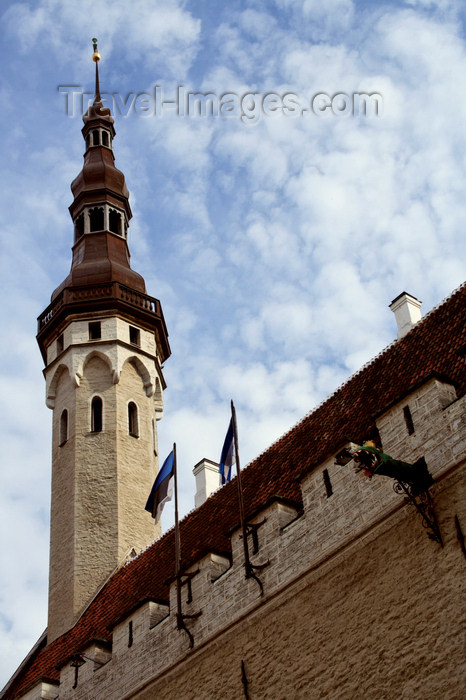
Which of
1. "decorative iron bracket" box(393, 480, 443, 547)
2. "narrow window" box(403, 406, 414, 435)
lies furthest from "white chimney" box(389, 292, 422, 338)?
"decorative iron bracket" box(393, 480, 443, 547)

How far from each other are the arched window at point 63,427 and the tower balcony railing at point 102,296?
8.74 ft

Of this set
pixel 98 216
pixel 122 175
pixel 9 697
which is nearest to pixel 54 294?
pixel 98 216

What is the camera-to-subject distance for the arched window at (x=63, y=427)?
875 inches

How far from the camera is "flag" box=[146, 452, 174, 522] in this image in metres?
18.7

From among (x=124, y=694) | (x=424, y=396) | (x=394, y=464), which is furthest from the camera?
(x=124, y=694)

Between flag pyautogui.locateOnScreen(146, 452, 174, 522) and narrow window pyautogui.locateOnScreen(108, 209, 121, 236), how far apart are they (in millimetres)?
9467

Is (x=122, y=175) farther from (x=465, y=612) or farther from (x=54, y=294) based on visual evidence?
(x=465, y=612)

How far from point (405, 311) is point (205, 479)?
219 inches

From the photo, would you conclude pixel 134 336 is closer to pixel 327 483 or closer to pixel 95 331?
pixel 95 331

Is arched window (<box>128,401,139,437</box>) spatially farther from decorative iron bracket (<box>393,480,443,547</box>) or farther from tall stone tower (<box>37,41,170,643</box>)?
decorative iron bracket (<box>393,480,443,547</box>)

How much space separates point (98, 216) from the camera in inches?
1059

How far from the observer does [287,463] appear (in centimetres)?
1605

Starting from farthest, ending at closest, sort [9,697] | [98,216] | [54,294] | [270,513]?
[98,216] → [54,294] → [9,697] → [270,513]

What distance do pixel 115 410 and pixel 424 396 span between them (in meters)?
12.1
